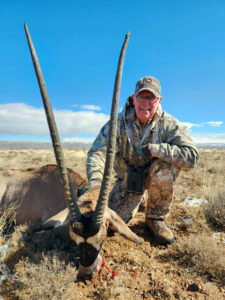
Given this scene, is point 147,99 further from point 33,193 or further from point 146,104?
point 33,193

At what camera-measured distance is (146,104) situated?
3.41m

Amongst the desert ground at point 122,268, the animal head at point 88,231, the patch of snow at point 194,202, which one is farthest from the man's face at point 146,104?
the patch of snow at point 194,202

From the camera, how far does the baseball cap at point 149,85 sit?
3.36 metres

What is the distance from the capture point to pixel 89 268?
2238 mm

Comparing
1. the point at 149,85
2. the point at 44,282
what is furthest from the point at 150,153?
the point at 44,282

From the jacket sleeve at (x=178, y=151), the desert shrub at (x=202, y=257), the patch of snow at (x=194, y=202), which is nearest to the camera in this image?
the desert shrub at (x=202, y=257)

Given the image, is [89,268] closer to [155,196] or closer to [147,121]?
[155,196]

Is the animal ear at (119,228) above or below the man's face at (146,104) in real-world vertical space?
below

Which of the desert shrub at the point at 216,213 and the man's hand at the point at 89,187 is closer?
the man's hand at the point at 89,187

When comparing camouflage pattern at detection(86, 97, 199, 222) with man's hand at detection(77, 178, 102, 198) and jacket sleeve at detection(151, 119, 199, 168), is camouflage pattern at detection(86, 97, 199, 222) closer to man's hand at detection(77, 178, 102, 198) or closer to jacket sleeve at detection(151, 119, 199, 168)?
jacket sleeve at detection(151, 119, 199, 168)

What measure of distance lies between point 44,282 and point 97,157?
1.68 meters

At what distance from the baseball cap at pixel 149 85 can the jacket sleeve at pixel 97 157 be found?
A: 75cm

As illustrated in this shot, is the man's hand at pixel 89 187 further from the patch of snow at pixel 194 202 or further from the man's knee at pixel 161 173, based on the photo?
the patch of snow at pixel 194 202

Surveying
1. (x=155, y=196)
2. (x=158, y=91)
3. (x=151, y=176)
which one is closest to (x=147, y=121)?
(x=158, y=91)
